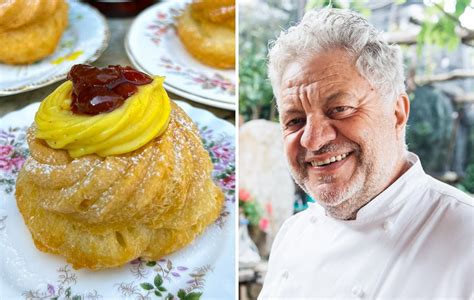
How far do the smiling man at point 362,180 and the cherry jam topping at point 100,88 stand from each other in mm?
450

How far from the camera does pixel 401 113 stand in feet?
5.32

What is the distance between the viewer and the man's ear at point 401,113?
1.61m

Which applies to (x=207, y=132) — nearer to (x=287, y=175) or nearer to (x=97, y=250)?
(x=287, y=175)

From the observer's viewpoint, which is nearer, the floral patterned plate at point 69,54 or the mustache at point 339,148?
the mustache at point 339,148

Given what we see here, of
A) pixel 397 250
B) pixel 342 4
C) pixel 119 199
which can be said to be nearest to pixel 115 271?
pixel 119 199

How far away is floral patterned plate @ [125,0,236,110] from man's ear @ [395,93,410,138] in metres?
0.57

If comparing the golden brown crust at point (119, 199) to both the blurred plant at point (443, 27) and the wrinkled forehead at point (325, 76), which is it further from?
the blurred plant at point (443, 27)

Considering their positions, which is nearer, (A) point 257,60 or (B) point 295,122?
(B) point 295,122

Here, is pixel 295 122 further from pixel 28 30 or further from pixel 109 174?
pixel 28 30

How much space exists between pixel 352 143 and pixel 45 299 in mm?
915

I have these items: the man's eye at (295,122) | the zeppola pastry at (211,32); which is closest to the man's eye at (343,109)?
the man's eye at (295,122)

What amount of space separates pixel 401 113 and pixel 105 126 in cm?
81

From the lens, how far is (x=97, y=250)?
4.85 ft

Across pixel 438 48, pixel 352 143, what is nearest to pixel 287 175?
pixel 352 143
